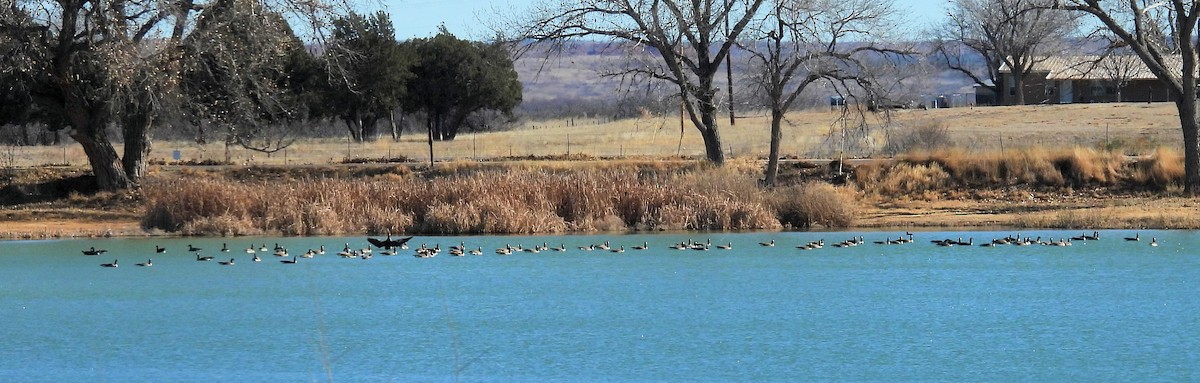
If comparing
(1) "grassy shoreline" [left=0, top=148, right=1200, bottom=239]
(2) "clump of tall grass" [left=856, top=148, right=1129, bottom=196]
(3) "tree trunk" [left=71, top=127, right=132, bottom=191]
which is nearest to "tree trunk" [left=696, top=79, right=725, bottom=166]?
(2) "clump of tall grass" [left=856, top=148, right=1129, bottom=196]

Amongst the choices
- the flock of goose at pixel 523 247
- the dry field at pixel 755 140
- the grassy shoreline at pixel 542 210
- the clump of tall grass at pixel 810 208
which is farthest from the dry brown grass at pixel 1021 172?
the flock of goose at pixel 523 247

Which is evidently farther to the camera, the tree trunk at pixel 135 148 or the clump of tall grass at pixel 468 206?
the tree trunk at pixel 135 148

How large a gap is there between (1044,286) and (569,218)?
1092 centimetres

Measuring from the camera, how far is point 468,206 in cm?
2616

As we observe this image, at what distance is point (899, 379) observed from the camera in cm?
1195

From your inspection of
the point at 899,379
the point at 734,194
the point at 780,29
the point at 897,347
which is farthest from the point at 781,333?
the point at 780,29

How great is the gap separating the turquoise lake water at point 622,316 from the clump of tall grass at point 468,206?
3.89 m

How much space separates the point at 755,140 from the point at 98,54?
27.2m

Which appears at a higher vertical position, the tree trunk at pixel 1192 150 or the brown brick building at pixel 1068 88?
the brown brick building at pixel 1068 88

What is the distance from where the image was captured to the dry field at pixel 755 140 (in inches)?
1742

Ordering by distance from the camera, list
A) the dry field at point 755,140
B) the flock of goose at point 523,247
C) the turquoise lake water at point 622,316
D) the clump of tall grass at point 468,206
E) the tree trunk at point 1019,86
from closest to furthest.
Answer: the turquoise lake water at point 622,316, the flock of goose at point 523,247, the clump of tall grass at point 468,206, the dry field at point 755,140, the tree trunk at point 1019,86

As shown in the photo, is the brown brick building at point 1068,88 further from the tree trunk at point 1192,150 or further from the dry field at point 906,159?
the tree trunk at point 1192,150

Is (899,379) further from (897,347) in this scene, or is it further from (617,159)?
(617,159)

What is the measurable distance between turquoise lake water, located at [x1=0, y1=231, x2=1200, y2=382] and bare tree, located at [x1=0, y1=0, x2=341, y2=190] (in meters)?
8.27
